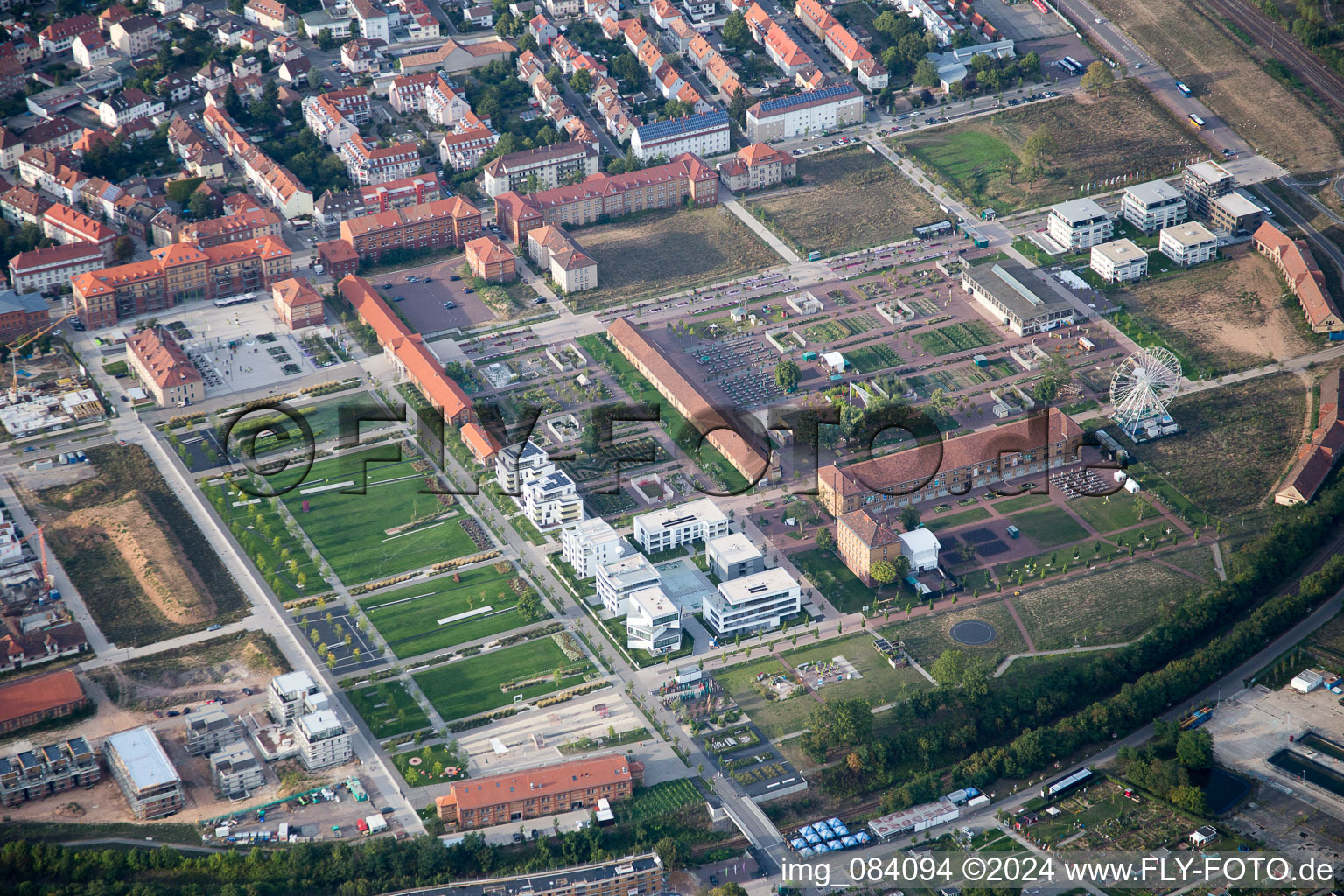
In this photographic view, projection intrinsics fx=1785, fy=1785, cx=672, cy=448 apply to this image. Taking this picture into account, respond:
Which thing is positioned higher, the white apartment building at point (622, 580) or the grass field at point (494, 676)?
the white apartment building at point (622, 580)

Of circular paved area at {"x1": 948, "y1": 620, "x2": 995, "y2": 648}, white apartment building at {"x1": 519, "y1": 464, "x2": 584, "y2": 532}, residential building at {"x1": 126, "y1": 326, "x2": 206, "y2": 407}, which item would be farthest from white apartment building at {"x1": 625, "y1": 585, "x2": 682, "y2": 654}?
residential building at {"x1": 126, "y1": 326, "x2": 206, "y2": 407}

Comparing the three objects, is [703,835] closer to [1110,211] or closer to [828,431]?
[828,431]

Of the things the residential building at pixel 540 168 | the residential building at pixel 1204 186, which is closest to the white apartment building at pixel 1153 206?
the residential building at pixel 1204 186

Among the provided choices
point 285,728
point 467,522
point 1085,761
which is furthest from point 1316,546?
point 285,728

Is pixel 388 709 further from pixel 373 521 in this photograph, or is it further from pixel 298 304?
pixel 298 304

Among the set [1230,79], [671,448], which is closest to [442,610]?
[671,448]

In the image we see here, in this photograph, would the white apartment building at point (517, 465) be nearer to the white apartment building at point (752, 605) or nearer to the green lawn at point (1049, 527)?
the white apartment building at point (752, 605)
